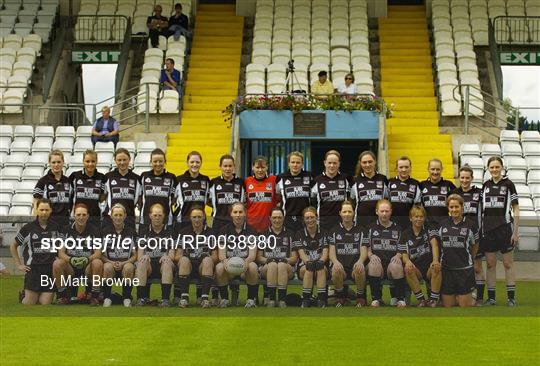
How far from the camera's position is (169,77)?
21984 millimetres

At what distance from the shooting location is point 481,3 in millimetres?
26641

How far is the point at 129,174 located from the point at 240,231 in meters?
1.72

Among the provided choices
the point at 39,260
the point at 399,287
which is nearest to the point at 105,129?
the point at 39,260

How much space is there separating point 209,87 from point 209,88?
0.05 metres

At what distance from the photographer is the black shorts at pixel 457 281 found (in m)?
11.9

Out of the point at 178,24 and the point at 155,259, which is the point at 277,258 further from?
the point at 178,24

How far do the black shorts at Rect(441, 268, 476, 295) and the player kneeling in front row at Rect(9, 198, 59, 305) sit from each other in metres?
4.31

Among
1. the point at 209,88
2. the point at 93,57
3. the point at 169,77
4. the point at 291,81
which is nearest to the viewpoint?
the point at 169,77

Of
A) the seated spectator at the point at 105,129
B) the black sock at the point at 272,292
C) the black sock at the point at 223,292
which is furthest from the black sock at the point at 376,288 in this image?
the seated spectator at the point at 105,129

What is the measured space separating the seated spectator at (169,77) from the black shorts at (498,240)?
10.9 m

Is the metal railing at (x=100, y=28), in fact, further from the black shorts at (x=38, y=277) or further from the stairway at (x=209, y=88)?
the black shorts at (x=38, y=277)

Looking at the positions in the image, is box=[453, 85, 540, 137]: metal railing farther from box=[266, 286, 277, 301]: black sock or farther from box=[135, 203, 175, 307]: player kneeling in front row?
box=[135, 203, 175, 307]: player kneeling in front row

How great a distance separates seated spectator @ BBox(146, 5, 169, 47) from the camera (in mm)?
24547
